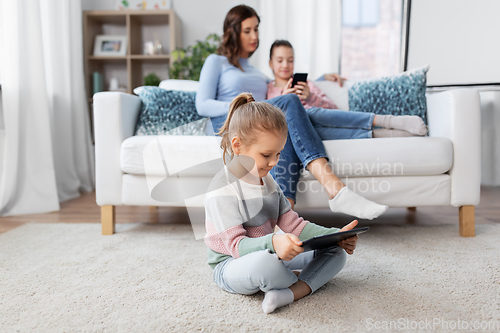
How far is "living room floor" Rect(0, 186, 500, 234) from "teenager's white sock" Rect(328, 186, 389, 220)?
0.38 m

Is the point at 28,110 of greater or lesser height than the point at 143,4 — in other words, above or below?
below

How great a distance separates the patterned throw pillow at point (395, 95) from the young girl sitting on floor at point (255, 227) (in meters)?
1.02

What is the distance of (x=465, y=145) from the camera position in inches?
55.7

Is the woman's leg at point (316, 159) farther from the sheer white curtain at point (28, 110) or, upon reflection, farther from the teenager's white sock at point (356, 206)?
the sheer white curtain at point (28, 110)

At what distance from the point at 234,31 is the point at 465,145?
3.69 ft

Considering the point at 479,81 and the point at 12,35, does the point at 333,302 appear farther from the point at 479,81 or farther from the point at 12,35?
the point at 479,81

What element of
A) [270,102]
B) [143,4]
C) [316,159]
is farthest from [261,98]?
[143,4]

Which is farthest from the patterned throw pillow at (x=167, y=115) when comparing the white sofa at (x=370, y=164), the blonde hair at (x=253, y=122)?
the blonde hair at (x=253, y=122)

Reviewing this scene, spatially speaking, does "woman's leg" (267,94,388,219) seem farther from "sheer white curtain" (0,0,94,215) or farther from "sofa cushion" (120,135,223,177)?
"sheer white curtain" (0,0,94,215)

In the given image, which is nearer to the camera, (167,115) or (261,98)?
(167,115)

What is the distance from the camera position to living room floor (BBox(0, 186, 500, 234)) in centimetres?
171

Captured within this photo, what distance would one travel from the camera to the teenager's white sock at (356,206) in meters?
1.20

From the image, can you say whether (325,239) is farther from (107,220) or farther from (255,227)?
(107,220)

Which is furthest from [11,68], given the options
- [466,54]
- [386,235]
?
[466,54]
